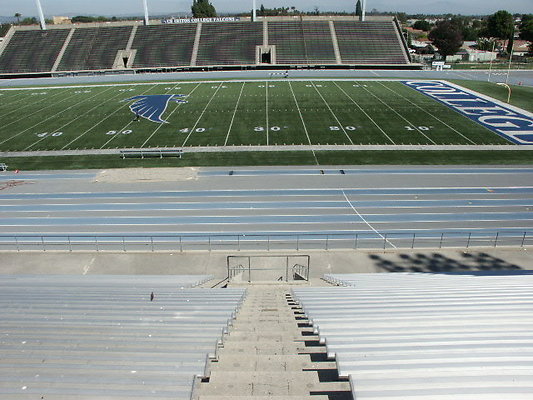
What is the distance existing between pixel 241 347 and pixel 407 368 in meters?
2.52

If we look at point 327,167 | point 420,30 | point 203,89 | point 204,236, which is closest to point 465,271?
point 204,236

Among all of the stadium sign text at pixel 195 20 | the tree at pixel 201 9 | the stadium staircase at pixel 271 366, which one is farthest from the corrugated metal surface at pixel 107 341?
the tree at pixel 201 9

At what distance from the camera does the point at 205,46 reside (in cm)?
6344

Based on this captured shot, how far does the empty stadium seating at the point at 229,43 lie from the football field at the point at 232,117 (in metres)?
16.5

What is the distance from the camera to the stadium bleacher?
6094 cm

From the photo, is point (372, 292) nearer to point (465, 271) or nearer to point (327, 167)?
point (465, 271)

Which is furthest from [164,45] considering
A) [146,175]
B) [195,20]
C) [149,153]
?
[146,175]

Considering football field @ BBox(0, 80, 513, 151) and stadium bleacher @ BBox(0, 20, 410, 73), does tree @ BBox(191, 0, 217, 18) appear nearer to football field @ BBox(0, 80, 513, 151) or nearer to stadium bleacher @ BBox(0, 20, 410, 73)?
stadium bleacher @ BBox(0, 20, 410, 73)

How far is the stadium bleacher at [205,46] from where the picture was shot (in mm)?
60938

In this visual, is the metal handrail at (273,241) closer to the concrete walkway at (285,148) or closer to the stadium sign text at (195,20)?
the concrete walkway at (285,148)

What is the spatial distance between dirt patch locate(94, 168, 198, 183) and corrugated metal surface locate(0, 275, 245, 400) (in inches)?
529

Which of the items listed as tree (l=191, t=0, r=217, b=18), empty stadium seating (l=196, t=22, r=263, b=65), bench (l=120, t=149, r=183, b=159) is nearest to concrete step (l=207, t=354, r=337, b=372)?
bench (l=120, t=149, r=183, b=159)

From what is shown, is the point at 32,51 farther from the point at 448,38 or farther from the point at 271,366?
the point at 271,366

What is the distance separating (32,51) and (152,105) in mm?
39936
